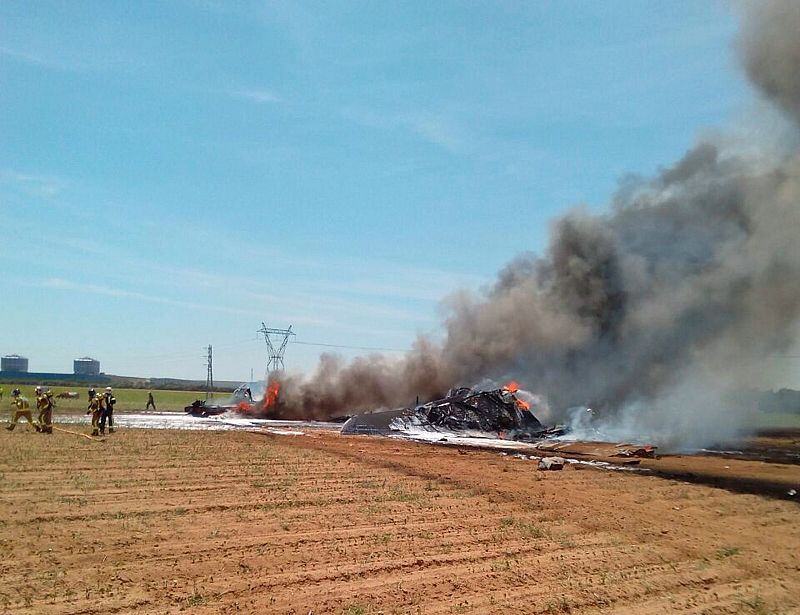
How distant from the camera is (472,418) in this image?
39.5 metres

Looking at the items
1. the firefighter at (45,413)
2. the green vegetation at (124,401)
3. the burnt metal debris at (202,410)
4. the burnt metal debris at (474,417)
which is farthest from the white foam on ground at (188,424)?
the green vegetation at (124,401)

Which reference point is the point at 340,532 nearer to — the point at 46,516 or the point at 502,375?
the point at 46,516

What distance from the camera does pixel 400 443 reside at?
103 ft

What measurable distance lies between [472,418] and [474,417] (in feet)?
0.46

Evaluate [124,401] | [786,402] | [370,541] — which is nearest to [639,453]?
[370,541]

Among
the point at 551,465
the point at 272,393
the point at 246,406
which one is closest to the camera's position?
the point at 551,465

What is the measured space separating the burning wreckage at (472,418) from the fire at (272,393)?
15.9 metres

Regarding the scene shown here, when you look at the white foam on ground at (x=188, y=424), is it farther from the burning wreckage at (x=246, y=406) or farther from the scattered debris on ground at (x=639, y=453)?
the scattered debris on ground at (x=639, y=453)

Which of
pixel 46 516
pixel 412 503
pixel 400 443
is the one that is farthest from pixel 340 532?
pixel 400 443

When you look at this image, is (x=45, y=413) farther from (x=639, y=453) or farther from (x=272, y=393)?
(x=272, y=393)

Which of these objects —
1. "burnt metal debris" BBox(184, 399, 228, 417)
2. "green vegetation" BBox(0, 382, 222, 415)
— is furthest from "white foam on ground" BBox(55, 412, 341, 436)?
"green vegetation" BBox(0, 382, 222, 415)

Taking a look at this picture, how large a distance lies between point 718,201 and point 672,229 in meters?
3.77

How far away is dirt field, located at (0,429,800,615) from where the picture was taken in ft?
27.7

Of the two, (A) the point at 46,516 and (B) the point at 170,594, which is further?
(A) the point at 46,516
